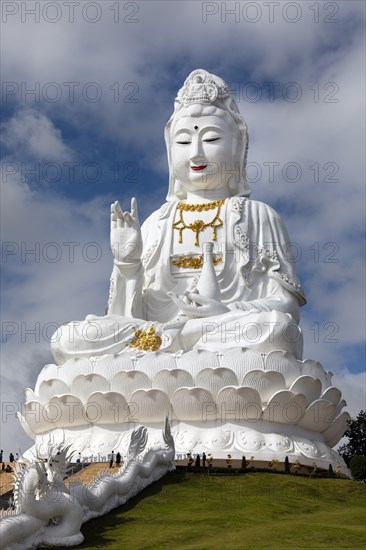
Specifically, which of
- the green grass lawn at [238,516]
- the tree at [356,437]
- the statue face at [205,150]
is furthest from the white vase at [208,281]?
the tree at [356,437]

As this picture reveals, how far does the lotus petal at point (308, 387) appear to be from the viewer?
16.3 meters

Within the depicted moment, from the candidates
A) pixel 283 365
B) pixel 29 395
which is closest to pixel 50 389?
pixel 29 395

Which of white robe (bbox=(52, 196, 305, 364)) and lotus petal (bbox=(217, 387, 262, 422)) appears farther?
white robe (bbox=(52, 196, 305, 364))

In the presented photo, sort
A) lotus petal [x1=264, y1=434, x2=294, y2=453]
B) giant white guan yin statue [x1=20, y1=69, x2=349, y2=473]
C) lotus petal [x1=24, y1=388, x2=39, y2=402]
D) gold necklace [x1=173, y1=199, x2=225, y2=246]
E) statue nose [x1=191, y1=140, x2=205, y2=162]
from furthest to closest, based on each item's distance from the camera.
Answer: statue nose [x1=191, y1=140, x2=205, y2=162] → gold necklace [x1=173, y1=199, x2=225, y2=246] → lotus petal [x1=24, y1=388, x2=39, y2=402] → giant white guan yin statue [x1=20, y1=69, x2=349, y2=473] → lotus petal [x1=264, y1=434, x2=294, y2=453]

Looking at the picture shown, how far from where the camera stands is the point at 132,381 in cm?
1645

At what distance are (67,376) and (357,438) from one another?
41.2 feet

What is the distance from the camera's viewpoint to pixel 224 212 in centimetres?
1980

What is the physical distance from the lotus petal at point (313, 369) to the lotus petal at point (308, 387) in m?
0.16

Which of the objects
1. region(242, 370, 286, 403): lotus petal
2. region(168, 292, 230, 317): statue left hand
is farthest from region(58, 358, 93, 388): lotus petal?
region(242, 370, 286, 403): lotus petal

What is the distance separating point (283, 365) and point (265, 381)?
470mm

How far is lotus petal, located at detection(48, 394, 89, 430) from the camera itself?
55.1ft

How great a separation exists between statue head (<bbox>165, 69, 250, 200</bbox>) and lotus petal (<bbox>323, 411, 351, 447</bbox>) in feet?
18.7

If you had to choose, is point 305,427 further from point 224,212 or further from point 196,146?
point 196,146

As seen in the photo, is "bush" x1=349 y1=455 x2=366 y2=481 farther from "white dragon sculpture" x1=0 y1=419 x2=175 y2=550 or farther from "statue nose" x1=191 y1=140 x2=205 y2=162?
"white dragon sculpture" x1=0 y1=419 x2=175 y2=550
